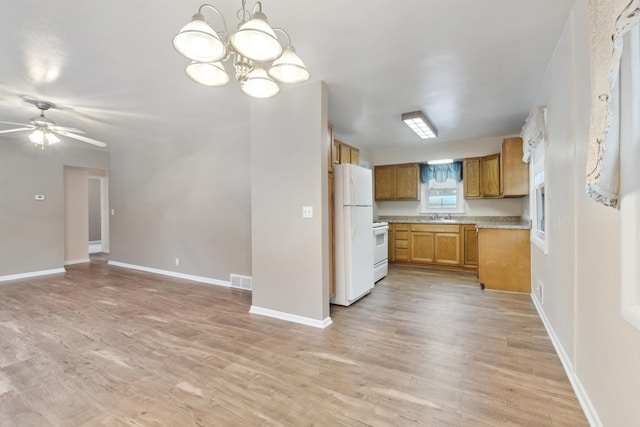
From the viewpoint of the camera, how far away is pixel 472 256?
17.2 feet

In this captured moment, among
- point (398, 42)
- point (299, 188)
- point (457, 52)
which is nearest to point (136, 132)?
point (299, 188)

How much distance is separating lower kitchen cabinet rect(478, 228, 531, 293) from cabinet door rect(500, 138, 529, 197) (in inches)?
30.0

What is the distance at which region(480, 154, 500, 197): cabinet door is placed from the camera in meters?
5.07

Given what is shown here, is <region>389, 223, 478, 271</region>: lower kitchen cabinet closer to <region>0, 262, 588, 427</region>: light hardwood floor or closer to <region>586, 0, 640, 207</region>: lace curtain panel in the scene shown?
<region>0, 262, 588, 427</region>: light hardwood floor

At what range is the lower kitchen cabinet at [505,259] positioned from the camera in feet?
12.8

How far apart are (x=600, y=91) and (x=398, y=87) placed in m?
2.09

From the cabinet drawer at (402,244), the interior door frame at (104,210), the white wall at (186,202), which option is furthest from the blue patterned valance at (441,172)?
the interior door frame at (104,210)

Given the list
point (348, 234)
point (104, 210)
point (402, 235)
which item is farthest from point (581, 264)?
point (104, 210)

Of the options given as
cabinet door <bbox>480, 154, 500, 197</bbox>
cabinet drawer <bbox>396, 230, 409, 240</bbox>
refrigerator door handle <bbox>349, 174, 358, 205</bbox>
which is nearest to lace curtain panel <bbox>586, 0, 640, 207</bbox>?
refrigerator door handle <bbox>349, 174, 358, 205</bbox>

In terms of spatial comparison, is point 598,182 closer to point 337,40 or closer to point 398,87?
point 337,40

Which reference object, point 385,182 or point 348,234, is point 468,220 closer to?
point 385,182

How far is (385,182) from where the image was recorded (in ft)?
20.8

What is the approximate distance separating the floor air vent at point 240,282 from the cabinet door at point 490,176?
14.3 ft

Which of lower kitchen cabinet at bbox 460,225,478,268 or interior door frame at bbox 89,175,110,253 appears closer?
lower kitchen cabinet at bbox 460,225,478,268
